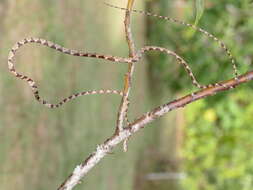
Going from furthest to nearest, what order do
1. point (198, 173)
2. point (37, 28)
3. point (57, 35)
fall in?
point (198, 173), point (57, 35), point (37, 28)

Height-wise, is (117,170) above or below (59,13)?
below

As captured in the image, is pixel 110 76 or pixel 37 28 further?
pixel 110 76

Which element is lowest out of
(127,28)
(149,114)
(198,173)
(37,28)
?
(198,173)

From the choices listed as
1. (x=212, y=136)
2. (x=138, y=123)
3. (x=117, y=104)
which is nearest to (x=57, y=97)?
(x=117, y=104)

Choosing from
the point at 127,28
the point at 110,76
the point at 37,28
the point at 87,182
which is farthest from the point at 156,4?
the point at 127,28

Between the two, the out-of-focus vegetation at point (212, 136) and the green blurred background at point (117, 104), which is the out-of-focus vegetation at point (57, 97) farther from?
the out-of-focus vegetation at point (212, 136)

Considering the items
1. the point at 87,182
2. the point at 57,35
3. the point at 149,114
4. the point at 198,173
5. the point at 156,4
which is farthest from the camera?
the point at 198,173

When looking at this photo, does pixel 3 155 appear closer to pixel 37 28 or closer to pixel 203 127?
pixel 37 28

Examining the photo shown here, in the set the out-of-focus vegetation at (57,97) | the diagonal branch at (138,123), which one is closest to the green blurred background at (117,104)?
the out-of-focus vegetation at (57,97)
